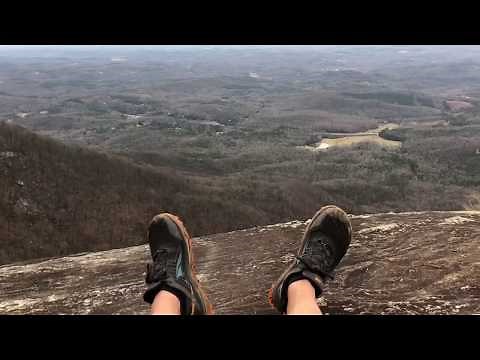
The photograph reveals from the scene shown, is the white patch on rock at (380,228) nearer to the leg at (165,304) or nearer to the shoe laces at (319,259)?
the shoe laces at (319,259)

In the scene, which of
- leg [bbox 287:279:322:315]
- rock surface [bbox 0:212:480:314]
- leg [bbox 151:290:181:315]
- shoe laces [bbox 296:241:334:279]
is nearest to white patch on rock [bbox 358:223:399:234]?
rock surface [bbox 0:212:480:314]

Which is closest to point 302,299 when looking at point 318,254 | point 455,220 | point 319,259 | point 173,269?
point 319,259

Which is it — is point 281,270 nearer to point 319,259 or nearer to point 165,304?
point 319,259

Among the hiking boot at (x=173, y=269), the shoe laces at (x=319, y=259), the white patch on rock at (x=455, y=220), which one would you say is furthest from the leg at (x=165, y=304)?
the white patch on rock at (x=455, y=220)

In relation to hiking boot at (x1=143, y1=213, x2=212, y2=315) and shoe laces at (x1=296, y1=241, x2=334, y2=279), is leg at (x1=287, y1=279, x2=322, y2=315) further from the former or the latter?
hiking boot at (x1=143, y1=213, x2=212, y2=315)

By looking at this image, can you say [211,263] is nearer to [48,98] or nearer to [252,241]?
[252,241]

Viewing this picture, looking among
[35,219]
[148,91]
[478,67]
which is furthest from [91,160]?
[478,67]
